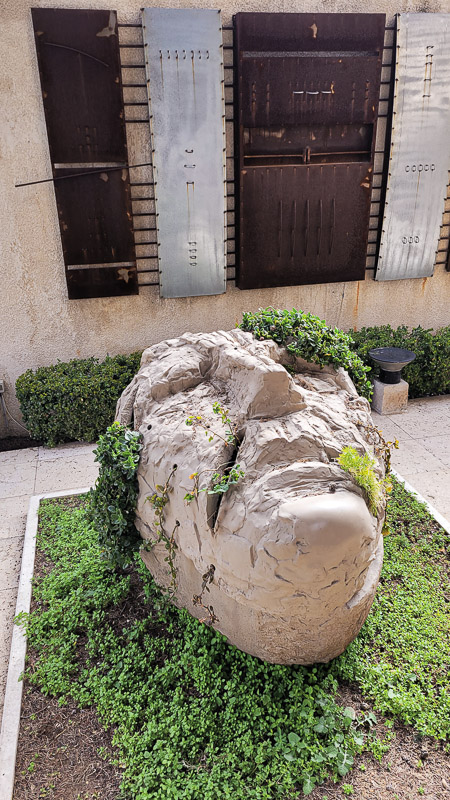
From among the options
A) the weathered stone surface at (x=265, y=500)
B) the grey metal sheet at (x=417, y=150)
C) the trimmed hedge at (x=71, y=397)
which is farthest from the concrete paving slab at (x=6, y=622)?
the grey metal sheet at (x=417, y=150)

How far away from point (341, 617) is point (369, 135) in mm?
6447

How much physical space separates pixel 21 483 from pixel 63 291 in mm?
2608

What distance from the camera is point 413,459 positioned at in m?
6.82

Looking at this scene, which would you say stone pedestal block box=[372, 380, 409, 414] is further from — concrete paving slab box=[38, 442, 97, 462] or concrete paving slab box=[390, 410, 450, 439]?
concrete paving slab box=[38, 442, 97, 462]

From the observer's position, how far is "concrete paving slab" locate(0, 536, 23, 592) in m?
5.12

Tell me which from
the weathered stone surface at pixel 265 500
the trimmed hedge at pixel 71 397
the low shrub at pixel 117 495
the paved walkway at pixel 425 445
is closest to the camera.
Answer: the weathered stone surface at pixel 265 500

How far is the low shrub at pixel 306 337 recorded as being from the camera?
4652 mm

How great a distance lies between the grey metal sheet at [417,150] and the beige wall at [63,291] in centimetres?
32

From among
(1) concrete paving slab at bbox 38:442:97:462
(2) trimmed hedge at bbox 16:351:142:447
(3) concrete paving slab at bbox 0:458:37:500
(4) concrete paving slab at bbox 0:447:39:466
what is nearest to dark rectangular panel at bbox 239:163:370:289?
(2) trimmed hedge at bbox 16:351:142:447

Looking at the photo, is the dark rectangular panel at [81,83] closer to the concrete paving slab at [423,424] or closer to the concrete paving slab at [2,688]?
the concrete paving slab at [423,424]

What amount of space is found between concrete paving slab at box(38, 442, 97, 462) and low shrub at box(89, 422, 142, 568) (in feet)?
8.97

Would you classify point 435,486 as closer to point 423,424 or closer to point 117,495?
point 423,424

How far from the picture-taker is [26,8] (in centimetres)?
628

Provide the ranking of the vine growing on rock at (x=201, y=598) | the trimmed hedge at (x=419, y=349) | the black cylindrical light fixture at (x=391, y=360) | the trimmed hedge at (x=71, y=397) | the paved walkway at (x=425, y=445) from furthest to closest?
the trimmed hedge at (x=419, y=349) → the black cylindrical light fixture at (x=391, y=360) → the trimmed hedge at (x=71, y=397) → the paved walkway at (x=425, y=445) → the vine growing on rock at (x=201, y=598)
